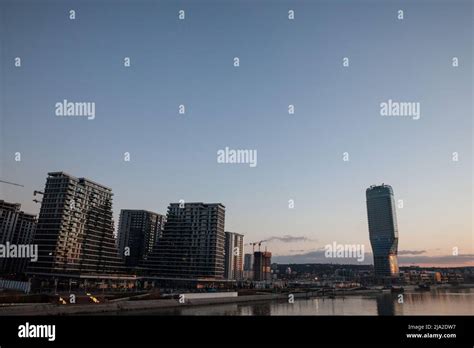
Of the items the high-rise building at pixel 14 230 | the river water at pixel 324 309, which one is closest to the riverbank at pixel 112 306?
the river water at pixel 324 309

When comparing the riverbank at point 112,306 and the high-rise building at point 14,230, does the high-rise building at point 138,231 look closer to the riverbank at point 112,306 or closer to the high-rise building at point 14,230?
the high-rise building at point 14,230

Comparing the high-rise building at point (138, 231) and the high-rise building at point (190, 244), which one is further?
the high-rise building at point (138, 231)

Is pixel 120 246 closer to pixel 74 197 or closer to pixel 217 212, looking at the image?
pixel 217 212

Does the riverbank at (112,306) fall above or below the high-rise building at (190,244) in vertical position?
below

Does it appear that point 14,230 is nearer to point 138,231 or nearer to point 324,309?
point 138,231

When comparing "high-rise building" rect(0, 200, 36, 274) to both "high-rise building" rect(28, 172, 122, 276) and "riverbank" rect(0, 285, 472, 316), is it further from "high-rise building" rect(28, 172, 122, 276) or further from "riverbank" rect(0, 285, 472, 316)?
"riverbank" rect(0, 285, 472, 316)

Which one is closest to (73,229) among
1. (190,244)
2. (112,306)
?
(190,244)

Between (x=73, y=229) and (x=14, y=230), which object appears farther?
(x=14, y=230)
